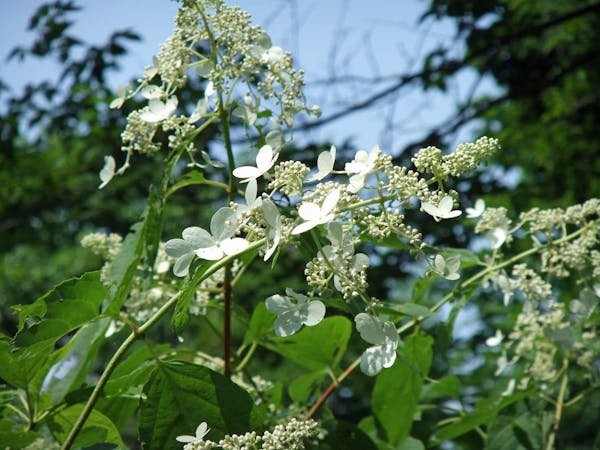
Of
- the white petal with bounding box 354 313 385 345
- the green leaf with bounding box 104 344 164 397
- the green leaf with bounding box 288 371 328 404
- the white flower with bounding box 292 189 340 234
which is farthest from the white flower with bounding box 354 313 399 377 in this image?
the green leaf with bounding box 288 371 328 404

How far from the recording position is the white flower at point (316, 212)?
28.1 inches

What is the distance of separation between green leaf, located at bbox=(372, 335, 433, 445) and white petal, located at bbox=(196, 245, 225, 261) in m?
0.56

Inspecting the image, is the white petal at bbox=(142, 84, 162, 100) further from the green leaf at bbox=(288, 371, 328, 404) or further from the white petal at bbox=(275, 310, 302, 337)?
the green leaf at bbox=(288, 371, 328, 404)

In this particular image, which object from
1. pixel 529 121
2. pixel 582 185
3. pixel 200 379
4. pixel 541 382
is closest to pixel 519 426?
pixel 541 382

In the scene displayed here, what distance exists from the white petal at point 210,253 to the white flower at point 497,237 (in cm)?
66

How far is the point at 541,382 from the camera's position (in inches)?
59.4

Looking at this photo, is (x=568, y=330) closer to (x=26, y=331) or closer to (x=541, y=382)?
(x=541, y=382)

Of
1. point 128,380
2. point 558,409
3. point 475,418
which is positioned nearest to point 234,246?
point 128,380

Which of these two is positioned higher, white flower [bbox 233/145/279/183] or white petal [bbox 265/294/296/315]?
white flower [bbox 233/145/279/183]

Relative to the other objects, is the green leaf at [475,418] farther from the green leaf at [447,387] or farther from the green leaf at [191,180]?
the green leaf at [191,180]

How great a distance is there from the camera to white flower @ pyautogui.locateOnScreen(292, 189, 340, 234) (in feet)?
2.34

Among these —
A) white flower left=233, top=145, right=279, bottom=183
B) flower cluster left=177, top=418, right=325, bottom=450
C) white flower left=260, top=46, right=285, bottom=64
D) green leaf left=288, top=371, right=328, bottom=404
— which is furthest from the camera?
green leaf left=288, top=371, right=328, bottom=404

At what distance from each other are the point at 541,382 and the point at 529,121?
3.99 m

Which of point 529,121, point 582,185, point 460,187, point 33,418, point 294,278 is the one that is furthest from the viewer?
point 529,121
